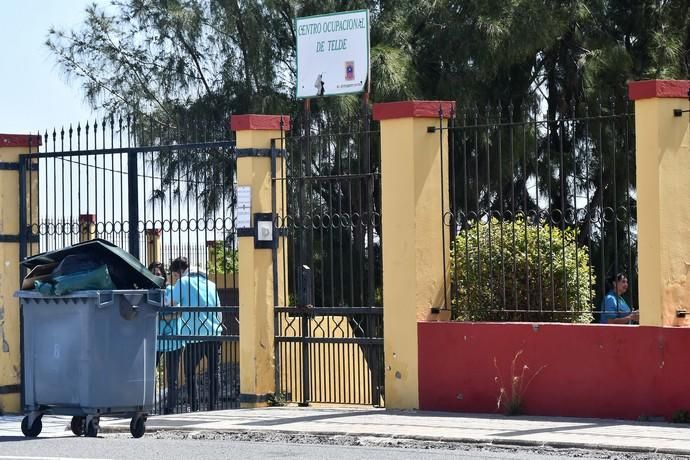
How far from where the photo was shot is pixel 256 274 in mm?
13086

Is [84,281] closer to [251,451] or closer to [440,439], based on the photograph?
[251,451]

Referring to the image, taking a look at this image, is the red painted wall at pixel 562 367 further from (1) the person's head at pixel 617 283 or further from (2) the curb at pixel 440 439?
(2) the curb at pixel 440 439

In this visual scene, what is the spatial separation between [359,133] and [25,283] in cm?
321

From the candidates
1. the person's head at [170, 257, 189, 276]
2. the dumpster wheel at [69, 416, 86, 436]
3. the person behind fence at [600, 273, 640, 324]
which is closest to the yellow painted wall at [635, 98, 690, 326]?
the person behind fence at [600, 273, 640, 324]

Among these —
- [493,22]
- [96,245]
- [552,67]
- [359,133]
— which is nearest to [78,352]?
[96,245]

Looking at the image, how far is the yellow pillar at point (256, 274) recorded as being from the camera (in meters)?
13.0

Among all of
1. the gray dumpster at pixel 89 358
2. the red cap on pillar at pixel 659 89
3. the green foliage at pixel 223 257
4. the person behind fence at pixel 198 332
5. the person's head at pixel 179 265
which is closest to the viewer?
the gray dumpster at pixel 89 358

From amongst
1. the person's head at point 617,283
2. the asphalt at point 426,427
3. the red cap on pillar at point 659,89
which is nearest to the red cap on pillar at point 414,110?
the red cap on pillar at point 659,89

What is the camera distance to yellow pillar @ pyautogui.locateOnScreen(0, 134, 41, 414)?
13.8 m

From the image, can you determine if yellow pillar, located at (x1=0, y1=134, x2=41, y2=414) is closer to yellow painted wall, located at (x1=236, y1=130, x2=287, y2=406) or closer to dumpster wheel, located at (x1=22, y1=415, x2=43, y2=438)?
yellow painted wall, located at (x1=236, y1=130, x2=287, y2=406)

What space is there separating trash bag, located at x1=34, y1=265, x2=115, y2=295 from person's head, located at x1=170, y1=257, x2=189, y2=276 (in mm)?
2502

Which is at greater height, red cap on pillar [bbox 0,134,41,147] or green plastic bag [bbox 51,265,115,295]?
red cap on pillar [bbox 0,134,41,147]

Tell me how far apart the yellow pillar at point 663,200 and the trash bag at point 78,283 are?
431 cm

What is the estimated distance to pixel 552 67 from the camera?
21.4m
